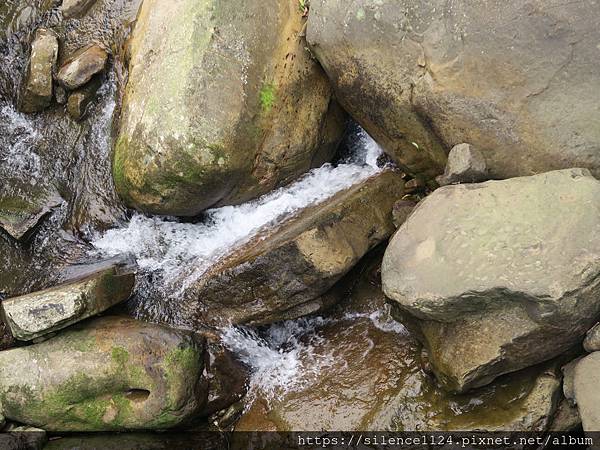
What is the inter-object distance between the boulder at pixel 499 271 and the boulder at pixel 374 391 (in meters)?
0.22

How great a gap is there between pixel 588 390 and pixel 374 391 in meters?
1.50


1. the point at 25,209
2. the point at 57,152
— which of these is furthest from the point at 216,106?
the point at 25,209

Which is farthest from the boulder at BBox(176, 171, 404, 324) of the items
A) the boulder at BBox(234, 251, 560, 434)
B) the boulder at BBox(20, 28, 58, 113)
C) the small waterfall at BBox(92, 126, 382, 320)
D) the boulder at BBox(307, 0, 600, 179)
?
the boulder at BBox(20, 28, 58, 113)

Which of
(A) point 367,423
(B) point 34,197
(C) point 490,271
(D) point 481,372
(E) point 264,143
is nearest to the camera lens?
(C) point 490,271

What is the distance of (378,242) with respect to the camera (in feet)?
15.7

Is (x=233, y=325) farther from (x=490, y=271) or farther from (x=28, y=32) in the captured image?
(x=28, y=32)

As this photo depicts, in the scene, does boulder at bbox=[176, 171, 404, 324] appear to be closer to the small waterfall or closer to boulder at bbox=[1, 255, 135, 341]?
the small waterfall

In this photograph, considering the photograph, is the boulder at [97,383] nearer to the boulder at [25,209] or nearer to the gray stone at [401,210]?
the boulder at [25,209]

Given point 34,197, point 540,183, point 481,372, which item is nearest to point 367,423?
point 481,372

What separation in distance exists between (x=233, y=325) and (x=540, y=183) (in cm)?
270

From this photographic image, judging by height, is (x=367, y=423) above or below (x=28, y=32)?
below

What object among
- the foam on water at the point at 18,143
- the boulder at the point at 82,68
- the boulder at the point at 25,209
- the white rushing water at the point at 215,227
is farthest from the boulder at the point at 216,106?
the foam on water at the point at 18,143

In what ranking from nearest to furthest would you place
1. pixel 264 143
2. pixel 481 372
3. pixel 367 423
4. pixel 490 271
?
pixel 490 271 → pixel 481 372 → pixel 367 423 → pixel 264 143

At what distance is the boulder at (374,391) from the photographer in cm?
405
